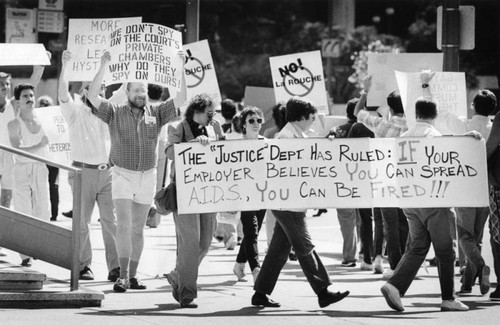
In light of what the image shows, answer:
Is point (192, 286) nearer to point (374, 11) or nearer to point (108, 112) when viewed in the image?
point (108, 112)

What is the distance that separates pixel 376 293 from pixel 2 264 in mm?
3513

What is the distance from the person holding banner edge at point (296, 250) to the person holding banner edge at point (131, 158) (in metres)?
1.41

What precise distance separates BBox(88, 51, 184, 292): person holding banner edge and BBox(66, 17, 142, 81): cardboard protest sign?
2.79 feet

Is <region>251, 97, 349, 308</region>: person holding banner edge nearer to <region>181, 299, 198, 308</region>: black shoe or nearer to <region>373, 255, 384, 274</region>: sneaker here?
<region>181, 299, 198, 308</region>: black shoe

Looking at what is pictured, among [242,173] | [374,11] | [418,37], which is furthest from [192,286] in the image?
[374,11]

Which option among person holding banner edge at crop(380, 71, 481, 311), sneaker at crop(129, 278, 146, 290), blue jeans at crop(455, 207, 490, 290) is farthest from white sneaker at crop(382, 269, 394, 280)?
sneaker at crop(129, 278, 146, 290)

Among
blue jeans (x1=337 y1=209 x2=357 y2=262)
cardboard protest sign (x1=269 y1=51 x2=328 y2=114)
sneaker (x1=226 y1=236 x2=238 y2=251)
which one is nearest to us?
blue jeans (x1=337 y1=209 x2=357 y2=262)

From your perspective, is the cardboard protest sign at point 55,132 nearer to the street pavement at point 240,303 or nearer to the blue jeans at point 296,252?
the street pavement at point 240,303

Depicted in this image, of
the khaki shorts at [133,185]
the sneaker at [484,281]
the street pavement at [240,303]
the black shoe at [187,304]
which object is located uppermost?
the khaki shorts at [133,185]

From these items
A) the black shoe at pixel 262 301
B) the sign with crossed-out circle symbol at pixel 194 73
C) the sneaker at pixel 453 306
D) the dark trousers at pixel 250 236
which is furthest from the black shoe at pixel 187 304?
the sign with crossed-out circle symbol at pixel 194 73

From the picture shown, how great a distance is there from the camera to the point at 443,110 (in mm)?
12188

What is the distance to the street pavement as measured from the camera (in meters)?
9.08

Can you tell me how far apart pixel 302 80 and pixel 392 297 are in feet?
17.4

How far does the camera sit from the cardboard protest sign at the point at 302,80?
47.2 ft
